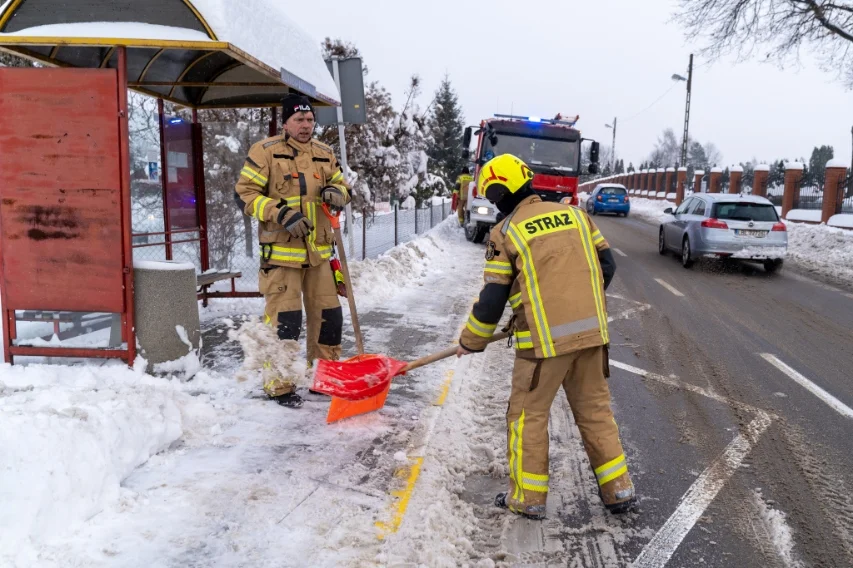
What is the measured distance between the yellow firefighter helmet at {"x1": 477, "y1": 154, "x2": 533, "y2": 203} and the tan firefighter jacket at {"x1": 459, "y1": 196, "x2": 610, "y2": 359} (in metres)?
0.13

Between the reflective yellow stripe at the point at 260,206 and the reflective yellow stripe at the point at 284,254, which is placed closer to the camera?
the reflective yellow stripe at the point at 260,206

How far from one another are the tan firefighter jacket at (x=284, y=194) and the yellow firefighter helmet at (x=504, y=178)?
1725 millimetres

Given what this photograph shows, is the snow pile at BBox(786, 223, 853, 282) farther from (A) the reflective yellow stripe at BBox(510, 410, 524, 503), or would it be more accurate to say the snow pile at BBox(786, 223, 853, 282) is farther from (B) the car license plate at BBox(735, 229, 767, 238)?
(A) the reflective yellow stripe at BBox(510, 410, 524, 503)

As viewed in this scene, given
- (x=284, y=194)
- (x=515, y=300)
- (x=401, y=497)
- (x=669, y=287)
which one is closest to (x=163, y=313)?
(x=284, y=194)

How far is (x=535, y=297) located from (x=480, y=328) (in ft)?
1.15

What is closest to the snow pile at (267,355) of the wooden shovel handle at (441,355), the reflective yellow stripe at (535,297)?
the wooden shovel handle at (441,355)

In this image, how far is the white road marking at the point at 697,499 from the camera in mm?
2891

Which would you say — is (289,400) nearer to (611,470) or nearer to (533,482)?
(533,482)

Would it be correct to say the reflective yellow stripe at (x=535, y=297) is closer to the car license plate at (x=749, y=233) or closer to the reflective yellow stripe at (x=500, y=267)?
the reflective yellow stripe at (x=500, y=267)

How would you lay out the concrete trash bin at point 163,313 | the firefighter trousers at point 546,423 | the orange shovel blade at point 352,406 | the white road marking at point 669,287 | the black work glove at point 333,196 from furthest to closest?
the white road marking at point 669,287, the concrete trash bin at point 163,313, the black work glove at point 333,196, the orange shovel blade at point 352,406, the firefighter trousers at point 546,423

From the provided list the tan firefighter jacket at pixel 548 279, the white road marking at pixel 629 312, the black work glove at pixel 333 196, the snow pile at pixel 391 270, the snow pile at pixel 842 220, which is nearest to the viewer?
the tan firefighter jacket at pixel 548 279

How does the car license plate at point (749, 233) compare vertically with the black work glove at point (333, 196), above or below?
below

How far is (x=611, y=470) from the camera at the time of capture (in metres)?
3.17

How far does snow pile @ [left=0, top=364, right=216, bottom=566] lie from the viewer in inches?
104
